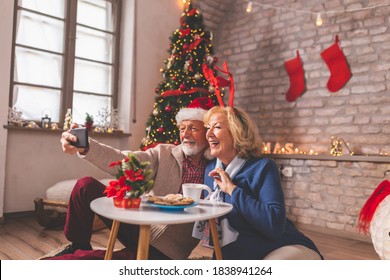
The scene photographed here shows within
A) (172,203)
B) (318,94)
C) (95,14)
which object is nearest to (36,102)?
(95,14)

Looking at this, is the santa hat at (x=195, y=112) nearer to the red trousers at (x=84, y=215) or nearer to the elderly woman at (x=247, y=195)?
the elderly woman at (x=247, y=195)

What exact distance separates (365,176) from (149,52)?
9.15 feet

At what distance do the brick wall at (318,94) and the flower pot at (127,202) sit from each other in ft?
8.79

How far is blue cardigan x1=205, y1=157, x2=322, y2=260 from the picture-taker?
143 cm

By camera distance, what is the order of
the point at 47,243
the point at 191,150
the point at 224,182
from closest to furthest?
the point at 224,182 → the point at 191,150 → the point at 47,243

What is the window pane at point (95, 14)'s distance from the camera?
406 cm

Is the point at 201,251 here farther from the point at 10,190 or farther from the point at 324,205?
the point at 10,190

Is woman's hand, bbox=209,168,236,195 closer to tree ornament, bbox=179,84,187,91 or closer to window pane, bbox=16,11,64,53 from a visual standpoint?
tree ornament, bbox=179,84,187,91

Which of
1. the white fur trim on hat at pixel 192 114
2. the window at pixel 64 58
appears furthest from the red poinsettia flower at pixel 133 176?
the window at pixel 64 58

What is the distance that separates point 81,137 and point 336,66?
314 cm

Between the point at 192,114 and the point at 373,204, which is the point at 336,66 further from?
the point at 373,204

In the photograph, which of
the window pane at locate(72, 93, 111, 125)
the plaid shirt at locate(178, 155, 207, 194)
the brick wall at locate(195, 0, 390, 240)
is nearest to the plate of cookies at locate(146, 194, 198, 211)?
the plaid shirt at locate(178, 155, 207, 194)

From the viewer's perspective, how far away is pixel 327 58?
3.92m

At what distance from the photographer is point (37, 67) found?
3.73 m
